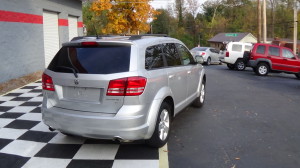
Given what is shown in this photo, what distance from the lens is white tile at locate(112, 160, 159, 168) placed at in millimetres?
3934

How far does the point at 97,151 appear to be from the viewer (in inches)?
175

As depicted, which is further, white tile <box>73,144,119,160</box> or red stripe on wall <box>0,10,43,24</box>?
red stripe on wall <box>0,10,43,24</box>

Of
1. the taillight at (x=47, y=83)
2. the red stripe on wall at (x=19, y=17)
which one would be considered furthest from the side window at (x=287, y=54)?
the taillight at (x=47, y=83)

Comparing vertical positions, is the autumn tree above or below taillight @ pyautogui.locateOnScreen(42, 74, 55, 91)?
above

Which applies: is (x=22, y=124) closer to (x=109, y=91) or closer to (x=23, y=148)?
(x=23, y=148)

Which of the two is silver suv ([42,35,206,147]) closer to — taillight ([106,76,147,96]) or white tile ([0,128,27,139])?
taillight ([106,76,147,96])

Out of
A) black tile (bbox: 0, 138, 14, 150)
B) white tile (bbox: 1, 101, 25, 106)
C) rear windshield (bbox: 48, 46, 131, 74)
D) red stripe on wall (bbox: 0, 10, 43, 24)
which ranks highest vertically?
Answer: red stripe on wall (bbox: 0, 10, 43, 24)

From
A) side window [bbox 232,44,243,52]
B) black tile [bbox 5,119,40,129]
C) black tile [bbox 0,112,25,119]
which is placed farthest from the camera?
side window [bbox 232,44,243,52]

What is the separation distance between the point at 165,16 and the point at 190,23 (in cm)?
718

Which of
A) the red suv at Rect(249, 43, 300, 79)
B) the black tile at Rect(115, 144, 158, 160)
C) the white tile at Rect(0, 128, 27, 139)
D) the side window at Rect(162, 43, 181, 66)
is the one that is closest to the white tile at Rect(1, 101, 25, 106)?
the white tile at Rect(0, 128, 27, 139)

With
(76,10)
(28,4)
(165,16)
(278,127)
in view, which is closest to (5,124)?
(278,127)

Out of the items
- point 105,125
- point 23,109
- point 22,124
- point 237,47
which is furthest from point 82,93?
point 237,47

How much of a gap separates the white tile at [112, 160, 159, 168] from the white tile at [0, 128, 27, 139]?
208cm

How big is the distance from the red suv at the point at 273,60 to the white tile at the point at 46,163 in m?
13.7
